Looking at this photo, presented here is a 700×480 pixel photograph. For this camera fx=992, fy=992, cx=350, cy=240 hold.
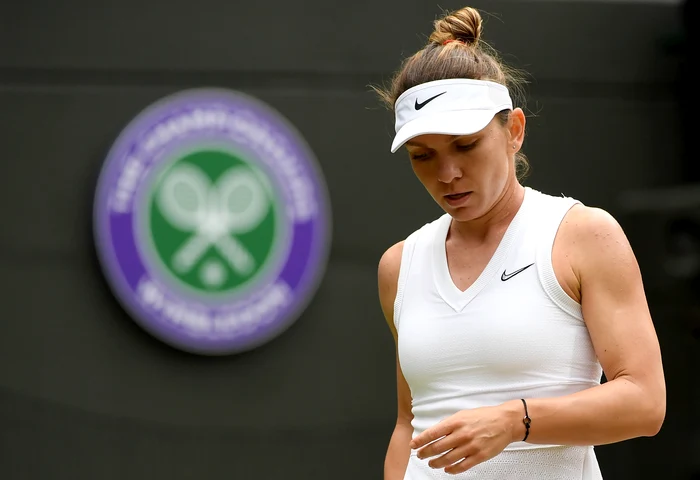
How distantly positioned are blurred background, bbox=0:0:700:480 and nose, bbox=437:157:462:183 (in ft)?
8.46

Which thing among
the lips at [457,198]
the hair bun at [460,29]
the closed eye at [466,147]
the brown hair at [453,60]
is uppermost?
the hair bun at [460,29]

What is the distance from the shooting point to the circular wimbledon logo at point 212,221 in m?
4.29

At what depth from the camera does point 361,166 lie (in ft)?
15.1

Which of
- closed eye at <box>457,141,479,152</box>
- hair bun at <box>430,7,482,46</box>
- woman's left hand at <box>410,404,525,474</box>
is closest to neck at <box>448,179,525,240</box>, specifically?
closed eye at <box>457,141,479,152</box>

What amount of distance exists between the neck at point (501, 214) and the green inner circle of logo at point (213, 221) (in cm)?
237

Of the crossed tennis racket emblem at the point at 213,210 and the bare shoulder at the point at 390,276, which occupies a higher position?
the crossed tennis racket emblem at the point at 213,210

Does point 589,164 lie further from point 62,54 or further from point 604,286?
point 604,286

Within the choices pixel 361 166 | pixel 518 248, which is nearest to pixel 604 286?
→ pixel 518 248

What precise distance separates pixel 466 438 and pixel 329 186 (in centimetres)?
293

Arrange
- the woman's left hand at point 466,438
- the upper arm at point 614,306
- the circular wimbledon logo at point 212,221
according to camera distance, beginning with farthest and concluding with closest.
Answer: the circular wimbledon logo at point 212,221, the upper arm at point 614,306, the woman's left hand at point 466,438

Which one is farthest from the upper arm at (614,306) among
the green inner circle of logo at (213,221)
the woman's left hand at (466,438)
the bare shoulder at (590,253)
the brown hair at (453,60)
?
the green inner circle of logo at (213,221)

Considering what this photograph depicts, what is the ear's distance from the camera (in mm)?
2112

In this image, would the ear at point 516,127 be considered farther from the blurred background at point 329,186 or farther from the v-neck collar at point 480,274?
the blurred background at point 329,186

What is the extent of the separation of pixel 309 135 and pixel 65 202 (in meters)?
1.12
